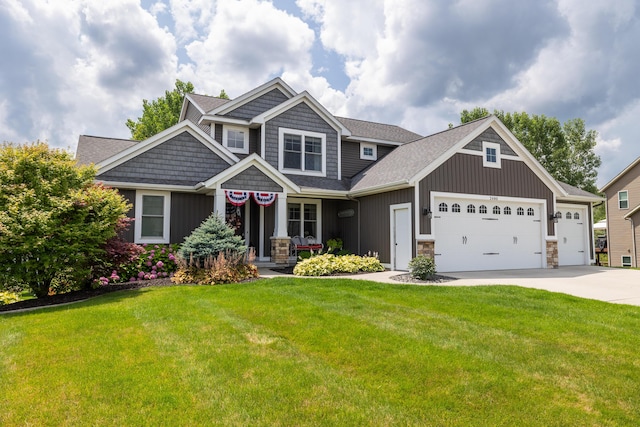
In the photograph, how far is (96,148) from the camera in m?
13.9

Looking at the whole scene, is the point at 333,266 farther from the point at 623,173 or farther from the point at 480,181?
the point at 623,173

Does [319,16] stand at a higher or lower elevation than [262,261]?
higher

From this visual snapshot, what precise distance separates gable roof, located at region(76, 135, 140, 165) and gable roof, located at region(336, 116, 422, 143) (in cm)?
900

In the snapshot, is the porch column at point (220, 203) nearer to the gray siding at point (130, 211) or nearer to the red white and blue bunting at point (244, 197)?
the red white and blue bunting at point (244, 197)

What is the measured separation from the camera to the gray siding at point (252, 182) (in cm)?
1208

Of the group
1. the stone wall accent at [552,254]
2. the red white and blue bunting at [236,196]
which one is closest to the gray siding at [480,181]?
the stone wall accent at [552,254]

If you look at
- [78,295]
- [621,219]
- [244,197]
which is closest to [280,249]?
[244,197]

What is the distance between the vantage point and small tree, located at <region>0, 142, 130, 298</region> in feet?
24.3

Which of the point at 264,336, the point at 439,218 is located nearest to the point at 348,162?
the point at 439,218

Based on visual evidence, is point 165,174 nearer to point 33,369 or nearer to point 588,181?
point 33,369

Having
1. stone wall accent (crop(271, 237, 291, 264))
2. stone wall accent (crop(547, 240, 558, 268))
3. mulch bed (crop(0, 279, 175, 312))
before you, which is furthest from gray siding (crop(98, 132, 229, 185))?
stone wall accent (crop(547, 240, 558, 268))

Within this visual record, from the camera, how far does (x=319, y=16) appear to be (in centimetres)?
1173

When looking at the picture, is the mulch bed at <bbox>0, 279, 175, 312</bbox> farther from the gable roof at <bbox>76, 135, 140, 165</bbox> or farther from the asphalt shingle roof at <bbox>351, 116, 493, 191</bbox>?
the asphalt shingle roof at <bbox>351, 116, 493, 191</bbox>

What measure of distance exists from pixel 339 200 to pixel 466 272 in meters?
5.71
